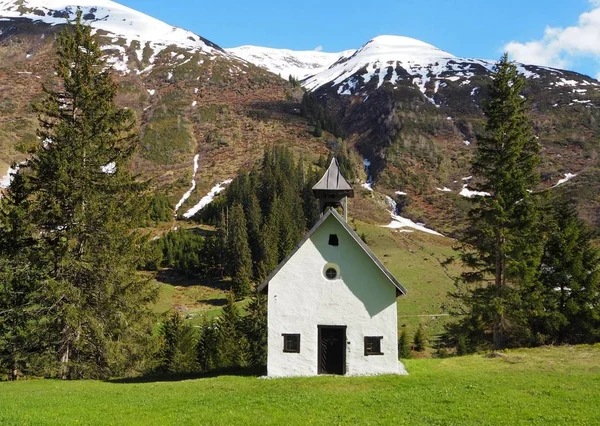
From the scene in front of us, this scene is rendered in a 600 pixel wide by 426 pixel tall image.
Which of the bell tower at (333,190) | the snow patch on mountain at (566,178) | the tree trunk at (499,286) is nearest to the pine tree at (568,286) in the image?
the tree trunk at (499,286)

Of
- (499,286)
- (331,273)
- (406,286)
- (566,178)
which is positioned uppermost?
(566,178)

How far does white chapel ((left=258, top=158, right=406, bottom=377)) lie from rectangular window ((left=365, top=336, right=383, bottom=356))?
0.05 m

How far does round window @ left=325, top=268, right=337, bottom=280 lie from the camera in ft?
78.1

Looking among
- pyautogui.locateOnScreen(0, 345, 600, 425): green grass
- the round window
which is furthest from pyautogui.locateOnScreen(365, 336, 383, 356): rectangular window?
the round window

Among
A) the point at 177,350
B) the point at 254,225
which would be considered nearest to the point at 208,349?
the point at 177,350

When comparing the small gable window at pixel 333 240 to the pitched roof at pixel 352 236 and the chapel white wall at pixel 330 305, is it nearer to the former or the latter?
the chapel white wall at pixel 330 305

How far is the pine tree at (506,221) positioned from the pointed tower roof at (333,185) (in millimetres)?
10613

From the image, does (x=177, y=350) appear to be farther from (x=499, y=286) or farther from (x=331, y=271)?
(x=499, y=286)

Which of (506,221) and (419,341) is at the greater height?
(506,221)

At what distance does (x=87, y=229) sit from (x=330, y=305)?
1426cm

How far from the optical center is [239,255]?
3484 inches

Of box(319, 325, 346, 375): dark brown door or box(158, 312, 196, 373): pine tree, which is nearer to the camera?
box(319, 325, 346, 375): dark brown door

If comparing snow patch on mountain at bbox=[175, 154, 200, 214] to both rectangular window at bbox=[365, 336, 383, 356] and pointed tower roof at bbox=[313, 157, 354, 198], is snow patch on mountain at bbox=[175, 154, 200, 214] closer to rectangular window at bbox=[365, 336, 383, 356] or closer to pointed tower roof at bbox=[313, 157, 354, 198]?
pointed tower roof at bbox=[313, 157, 354, 198]

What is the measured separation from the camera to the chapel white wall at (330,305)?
22953 millimetres
